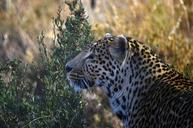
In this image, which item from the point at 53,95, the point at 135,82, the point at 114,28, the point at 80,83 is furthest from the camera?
the point at 114,28

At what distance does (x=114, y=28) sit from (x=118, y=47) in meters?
4.64

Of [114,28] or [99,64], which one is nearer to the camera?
[99,64]

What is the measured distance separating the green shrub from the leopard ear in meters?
1.12

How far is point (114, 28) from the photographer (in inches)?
422

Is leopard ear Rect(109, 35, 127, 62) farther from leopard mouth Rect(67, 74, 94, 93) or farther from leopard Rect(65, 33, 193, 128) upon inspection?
leopard mouth Rect(67, 74, 94, 93)

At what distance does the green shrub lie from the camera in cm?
708

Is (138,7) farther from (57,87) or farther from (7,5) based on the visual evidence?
(57,87)

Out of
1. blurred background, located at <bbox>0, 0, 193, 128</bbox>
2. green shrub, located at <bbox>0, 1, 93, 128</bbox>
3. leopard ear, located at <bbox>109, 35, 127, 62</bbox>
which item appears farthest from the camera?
blurred background, located at <bbox>0, 0, 193, 128</bbox>

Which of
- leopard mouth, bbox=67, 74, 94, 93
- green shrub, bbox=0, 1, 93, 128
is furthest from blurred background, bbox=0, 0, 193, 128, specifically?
leopard mouth, bbox=67, 74, 94, 93

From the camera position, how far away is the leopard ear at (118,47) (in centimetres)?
602

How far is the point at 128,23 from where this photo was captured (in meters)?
11.0

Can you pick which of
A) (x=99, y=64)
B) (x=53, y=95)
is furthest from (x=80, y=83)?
(x=53, y=95)

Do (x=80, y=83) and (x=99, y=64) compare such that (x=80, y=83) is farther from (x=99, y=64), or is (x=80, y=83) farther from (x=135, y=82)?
(x=135, y=82)

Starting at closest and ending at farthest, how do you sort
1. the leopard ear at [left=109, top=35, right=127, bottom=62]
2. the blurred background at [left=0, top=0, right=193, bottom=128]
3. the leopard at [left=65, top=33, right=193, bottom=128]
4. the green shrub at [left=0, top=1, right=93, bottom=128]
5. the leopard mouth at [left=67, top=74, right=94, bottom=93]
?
the leopard at [left=65, top=33, right=193, bottom=128]
the leopard ear at [left=109, top=35, right=127, bottom=62]
the leopard mouth at [left=67, top=74, right=94, bottom=93]
the green shrub at [left=0, top=1, right=93, bottom=128]
the blurred background at [left=0, top=0, right=193, bottom=128]
